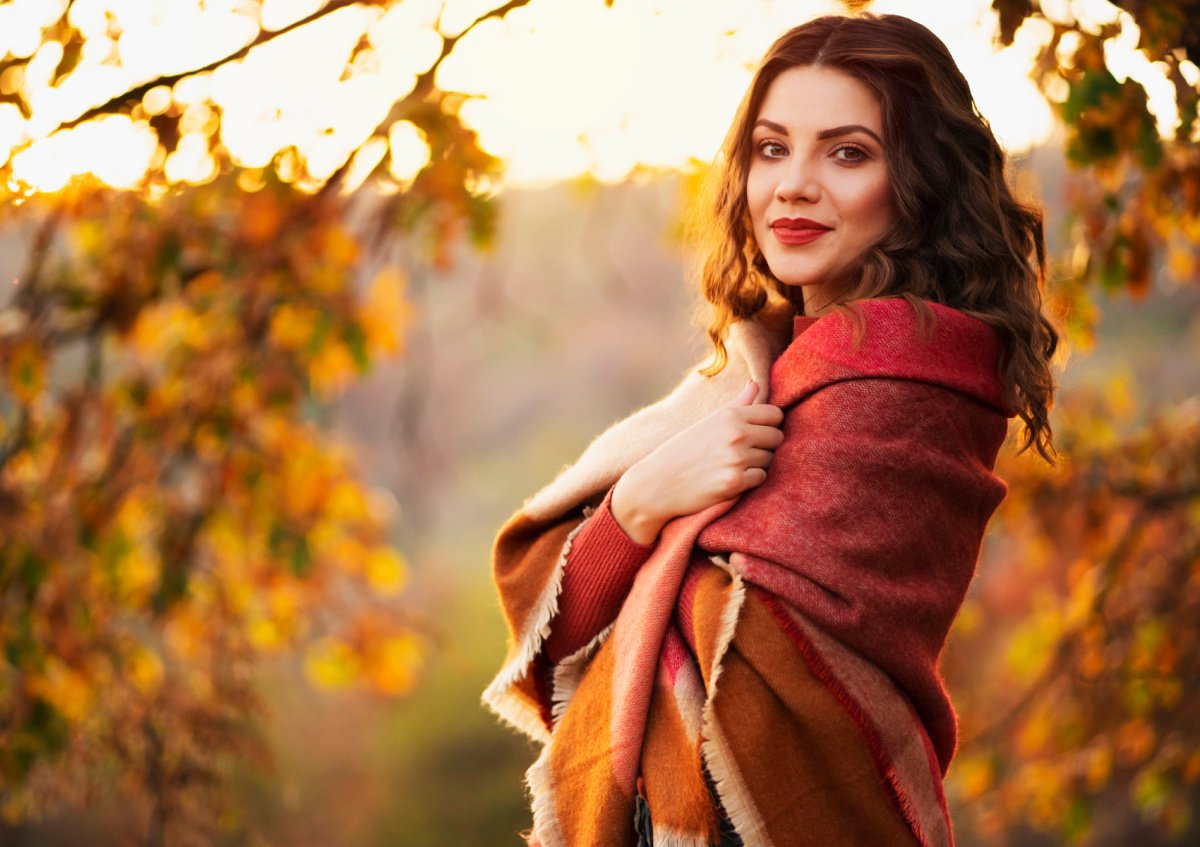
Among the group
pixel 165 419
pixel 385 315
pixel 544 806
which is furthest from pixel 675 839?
pixel 385 315

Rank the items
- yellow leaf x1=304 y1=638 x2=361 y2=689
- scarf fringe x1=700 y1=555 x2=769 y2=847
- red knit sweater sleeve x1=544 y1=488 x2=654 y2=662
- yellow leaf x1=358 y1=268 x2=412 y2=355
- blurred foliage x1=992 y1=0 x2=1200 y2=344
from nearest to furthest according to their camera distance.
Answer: scarf fringe x1=700 y1=555 x2=769 y2=847
red knit sweater sleeve x1=544 y1=488 x2=654 y2=662
blurred foliage x1=992 y1=0 x2=1200 y2=344
yellow leaf x1=358 y1=268 x2=412 y2=355
yellow leaf x1=304 y1=638 x2=361 y2=689

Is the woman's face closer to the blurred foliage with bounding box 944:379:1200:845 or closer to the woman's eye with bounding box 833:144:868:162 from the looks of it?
the woman's eye with bounding box 833:144:868:162

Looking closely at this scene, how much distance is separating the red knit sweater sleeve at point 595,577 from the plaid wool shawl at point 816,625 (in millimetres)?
38

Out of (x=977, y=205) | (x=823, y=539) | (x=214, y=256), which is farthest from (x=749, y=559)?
(x=214, y=256)

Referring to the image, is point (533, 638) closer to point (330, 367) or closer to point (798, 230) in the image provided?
point (798, 230)

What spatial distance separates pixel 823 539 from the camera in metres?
1.37

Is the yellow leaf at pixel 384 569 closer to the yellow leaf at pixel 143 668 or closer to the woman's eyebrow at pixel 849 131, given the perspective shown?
the yellow leaf at pixel 143 668

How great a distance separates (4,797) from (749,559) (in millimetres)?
2345

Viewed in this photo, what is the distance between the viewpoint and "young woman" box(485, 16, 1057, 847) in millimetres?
1362

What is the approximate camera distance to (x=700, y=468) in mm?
1458

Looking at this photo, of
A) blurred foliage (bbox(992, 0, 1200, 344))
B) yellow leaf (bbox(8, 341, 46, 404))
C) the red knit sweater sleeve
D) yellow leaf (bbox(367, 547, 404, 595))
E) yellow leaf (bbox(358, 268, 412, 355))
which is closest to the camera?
the red knit sweater sleeve

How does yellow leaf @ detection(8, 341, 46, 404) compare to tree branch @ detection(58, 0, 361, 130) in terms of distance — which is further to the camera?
yellow leaf @ detection(8, 341, 46, 404)

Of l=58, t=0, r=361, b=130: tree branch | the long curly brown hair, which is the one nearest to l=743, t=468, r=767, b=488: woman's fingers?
the long curly brown hair

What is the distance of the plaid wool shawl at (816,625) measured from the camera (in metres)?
1.36
